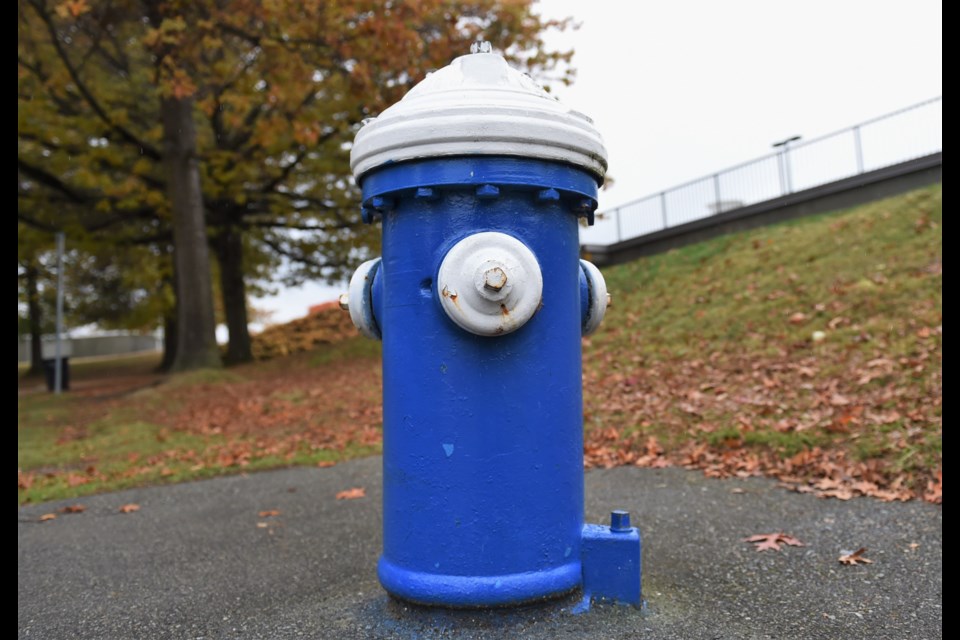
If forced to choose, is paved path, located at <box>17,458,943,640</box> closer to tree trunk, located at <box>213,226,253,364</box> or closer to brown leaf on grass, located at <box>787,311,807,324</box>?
brown leaf on grass, located at <box>787,311,807,324</box>

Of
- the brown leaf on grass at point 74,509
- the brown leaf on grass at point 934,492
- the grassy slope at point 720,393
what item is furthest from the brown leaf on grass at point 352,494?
the brown leaf on grass at point 934,492

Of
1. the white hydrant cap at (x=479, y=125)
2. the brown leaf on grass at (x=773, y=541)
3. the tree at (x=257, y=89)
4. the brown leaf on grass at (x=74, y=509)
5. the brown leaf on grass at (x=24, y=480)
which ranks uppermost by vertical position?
the tree at (x=257, y=89)

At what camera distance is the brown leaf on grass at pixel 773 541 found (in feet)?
Answer: 11.3

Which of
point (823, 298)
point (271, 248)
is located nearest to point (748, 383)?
point (823, 298)

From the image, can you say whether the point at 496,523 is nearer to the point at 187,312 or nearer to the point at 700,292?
the point at 700,292

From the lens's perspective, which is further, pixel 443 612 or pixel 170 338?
pixel 170 338

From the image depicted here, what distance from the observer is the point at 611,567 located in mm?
2670

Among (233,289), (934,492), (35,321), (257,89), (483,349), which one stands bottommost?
(934,492)

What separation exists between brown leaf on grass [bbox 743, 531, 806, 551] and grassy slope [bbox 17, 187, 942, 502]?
3.12 ft

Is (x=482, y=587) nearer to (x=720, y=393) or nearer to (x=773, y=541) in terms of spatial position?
(x=773, y=541)

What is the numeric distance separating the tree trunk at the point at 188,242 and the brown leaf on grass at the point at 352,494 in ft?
29.1

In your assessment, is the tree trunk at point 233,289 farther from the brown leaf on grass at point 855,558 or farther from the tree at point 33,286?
the brown leaf on grass at point 855,558

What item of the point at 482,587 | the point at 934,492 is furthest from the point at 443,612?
the point at 934,492

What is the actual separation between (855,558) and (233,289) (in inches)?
658
